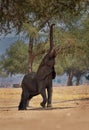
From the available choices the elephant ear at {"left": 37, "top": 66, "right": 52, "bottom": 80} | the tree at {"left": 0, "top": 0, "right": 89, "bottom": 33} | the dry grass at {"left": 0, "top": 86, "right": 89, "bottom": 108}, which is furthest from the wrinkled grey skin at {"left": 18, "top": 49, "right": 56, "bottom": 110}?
the dry grass at {"left": 0, "top": 86, "right": 89, "bottom": 108}

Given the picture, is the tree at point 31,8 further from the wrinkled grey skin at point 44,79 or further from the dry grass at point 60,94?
the dry grass at point 60,94

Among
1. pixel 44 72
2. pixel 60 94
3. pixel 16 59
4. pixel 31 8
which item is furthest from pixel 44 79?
pixel 16 59

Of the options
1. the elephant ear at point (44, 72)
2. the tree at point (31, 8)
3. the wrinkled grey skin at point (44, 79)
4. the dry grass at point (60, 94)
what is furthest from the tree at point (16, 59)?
the tree at point (31, 8)

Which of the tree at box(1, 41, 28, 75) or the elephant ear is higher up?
the elephant ear

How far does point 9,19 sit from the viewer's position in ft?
64.8

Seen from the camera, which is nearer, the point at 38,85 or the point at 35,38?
the point at 38,85

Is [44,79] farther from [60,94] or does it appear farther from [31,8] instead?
[60,94]

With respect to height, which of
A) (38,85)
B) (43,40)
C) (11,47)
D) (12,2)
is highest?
(12,2)

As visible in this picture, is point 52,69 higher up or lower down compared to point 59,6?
lower down

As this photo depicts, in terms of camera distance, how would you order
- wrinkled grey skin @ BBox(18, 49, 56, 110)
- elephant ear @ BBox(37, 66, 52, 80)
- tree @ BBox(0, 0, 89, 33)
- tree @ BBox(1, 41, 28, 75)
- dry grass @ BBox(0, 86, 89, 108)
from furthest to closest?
tree @ BBox(1, 41, 28, 75) → dry grass @ BBox(0, 86, 89, 108) → elephant ear @ BBox(37, 66, 52, 80) → wrinkled grey skin @ BBox(18, 49, 56, 110) → tree @ BBox(0, 0, 89, 33)

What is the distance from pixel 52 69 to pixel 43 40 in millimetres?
23185

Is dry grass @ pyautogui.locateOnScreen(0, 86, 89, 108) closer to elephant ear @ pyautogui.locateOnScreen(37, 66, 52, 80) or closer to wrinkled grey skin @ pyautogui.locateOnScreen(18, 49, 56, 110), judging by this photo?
wrinkled grey skin @ pyautogui.locateOnScreen(18, 49, 56, 110)

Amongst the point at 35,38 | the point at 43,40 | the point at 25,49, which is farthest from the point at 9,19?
the point at 25,49

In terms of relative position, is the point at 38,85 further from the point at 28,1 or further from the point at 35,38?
the point at 35,38
